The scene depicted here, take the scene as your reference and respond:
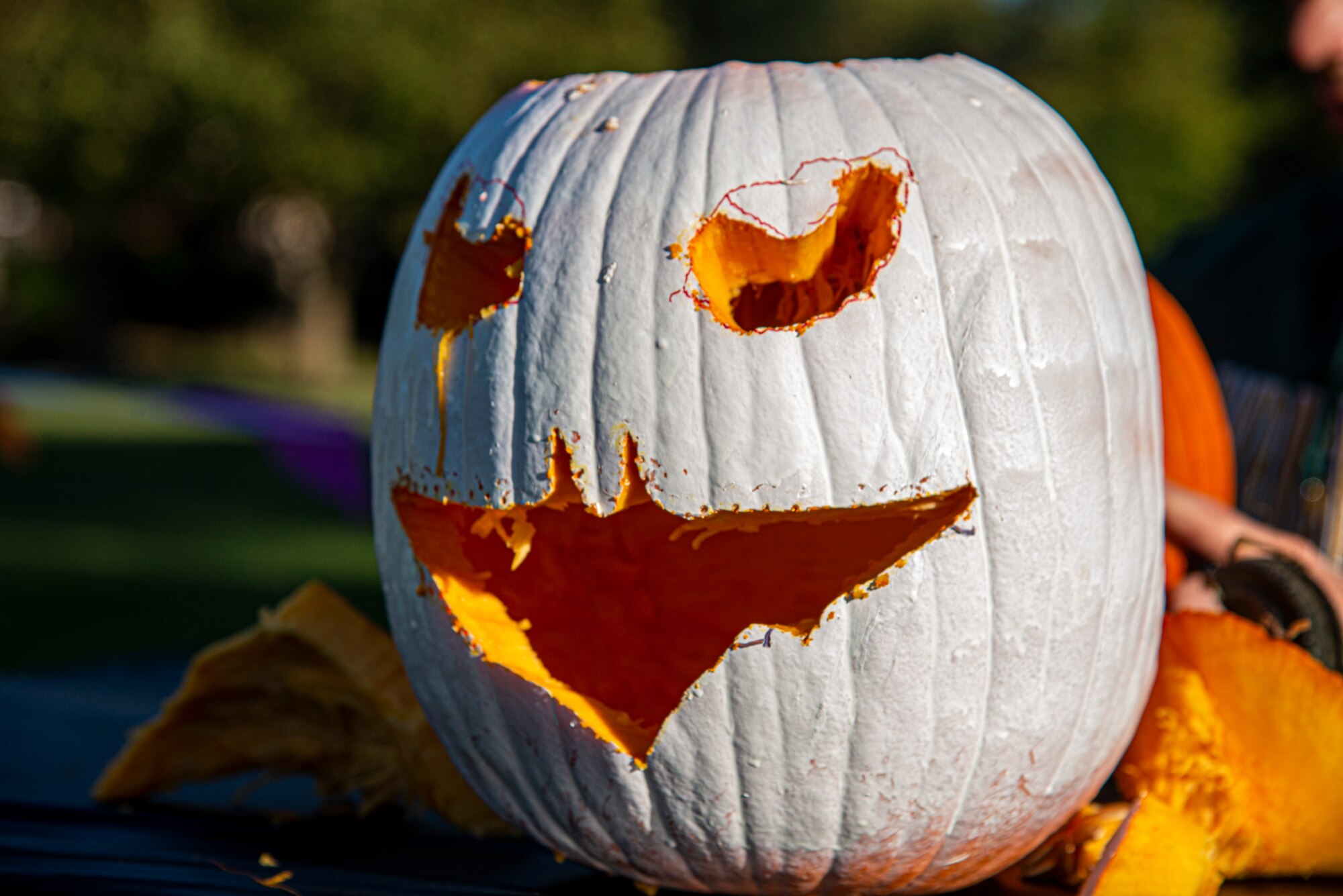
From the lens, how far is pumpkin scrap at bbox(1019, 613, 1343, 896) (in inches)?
85.7

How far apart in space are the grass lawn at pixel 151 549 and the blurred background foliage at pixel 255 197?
0.11ft

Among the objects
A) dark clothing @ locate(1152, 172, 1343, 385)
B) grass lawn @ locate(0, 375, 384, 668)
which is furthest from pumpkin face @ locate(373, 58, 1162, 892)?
grass lawn @ locate(0, 375, 384, 668)

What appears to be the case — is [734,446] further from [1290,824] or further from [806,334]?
[1290,824]

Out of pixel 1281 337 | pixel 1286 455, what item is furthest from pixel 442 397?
pixel 1281 337

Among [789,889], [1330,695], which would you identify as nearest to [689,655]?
[789,889]

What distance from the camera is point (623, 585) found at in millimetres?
2012

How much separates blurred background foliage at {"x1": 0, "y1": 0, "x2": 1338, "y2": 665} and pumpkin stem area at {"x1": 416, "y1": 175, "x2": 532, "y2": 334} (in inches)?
128

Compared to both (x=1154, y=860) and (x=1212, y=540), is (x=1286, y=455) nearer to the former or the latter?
(x=1212, y=540)

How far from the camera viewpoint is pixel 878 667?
184cm

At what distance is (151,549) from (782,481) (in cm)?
703

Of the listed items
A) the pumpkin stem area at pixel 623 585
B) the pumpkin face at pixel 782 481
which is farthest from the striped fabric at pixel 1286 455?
the pumpkin stem area at pixel 623 585

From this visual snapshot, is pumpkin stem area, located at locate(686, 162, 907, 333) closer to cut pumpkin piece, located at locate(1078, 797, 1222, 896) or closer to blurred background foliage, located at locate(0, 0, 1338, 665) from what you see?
cut pumpkin piece, located at locate(1078, 797, 1222, 896)

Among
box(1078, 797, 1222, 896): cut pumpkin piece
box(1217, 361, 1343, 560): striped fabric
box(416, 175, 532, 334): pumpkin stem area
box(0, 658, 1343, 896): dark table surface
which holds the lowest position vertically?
box(0, 658, 1343, 896): dark table surface

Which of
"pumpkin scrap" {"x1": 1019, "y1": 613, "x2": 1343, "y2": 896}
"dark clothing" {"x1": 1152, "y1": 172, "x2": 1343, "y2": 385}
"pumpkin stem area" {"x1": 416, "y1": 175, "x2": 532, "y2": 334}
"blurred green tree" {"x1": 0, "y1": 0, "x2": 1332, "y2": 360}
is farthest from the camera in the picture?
"blurred green tree" {"x1": 0, "y1": 0, "x2": 1332, "y2": 360}
